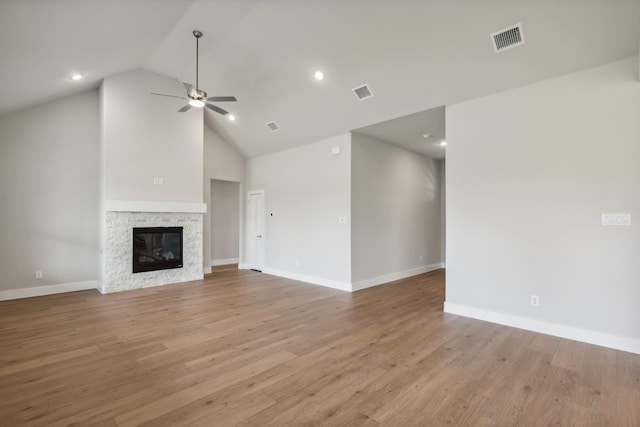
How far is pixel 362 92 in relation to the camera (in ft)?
14.8

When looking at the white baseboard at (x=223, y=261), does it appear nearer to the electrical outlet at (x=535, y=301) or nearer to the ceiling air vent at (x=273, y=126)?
the ceiling air vent at (x=273, y=126)

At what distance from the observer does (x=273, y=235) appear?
7133 millimetres

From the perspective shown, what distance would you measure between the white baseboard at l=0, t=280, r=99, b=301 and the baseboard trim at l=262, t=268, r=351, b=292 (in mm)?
3499

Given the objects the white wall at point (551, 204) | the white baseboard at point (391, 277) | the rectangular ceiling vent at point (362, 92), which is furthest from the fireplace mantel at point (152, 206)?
the white wall at point (551, 204)

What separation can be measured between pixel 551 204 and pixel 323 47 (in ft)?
11.2

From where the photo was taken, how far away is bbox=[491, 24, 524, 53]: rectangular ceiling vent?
3048 mm

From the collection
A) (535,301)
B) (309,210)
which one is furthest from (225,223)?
(535,301)

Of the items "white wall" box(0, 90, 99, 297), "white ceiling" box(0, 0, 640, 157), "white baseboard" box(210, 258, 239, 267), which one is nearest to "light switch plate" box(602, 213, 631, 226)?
"white ceiling" box(0, 0, 640, 157)

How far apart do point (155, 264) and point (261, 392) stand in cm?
466

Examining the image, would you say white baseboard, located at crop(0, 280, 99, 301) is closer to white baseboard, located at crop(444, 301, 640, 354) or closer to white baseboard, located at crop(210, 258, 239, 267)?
white baseboard, located at crop(210, 258, 239, 267)

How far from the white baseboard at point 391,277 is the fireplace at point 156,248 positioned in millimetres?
3732

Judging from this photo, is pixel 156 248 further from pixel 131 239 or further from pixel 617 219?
pixel 617 219

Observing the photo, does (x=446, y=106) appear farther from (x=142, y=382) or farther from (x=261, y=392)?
(x=142, y=382)

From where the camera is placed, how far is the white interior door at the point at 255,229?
295 inches
